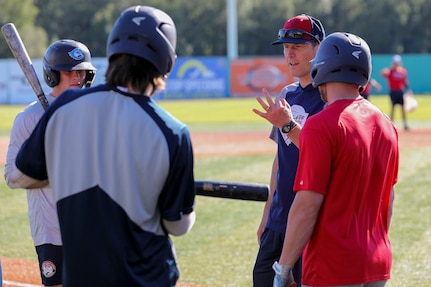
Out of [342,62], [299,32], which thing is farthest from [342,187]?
[299,32]

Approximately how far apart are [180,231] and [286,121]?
1.45m

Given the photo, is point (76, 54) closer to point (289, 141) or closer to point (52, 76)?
point (52, 76)

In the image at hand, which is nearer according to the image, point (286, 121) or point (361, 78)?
point (361, 78)

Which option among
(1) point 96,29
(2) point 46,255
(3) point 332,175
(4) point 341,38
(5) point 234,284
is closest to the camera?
(3) point 332,175

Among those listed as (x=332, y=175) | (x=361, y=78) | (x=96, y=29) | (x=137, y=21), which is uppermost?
(x=137, y=21)

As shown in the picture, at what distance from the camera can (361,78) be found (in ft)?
12.5

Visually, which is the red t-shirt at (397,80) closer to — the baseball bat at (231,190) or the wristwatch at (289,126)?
the baseball bat at (231,190)

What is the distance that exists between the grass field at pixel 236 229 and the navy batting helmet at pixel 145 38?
4.49m

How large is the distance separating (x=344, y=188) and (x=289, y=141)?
1303mm

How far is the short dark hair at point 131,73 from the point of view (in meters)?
3.22

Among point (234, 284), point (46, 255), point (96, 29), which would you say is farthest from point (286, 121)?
point (96, 29)

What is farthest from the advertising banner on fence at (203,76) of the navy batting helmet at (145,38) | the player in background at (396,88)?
the navy batting helmet at (145,38)

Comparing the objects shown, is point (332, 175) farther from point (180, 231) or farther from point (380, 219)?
point (180, 231)

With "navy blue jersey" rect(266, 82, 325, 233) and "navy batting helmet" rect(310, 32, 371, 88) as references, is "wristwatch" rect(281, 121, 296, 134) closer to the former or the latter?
"navy blue jersey" rect(266, 82, 325, 233)
